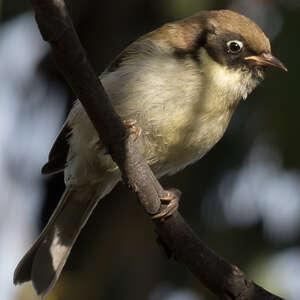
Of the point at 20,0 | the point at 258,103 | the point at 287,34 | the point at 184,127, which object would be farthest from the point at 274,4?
the point at 20,0

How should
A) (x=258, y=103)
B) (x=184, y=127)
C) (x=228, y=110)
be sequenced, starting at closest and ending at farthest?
(x=184, y=127) → (x=228, y=110) → (x=258, y=103)

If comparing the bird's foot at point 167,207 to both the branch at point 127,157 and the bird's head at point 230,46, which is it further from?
the bird's head at point 230,46

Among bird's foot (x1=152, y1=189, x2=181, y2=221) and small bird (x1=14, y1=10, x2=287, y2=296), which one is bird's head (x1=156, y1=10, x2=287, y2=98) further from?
bird's foot (x1=152, y1=189, x2=181, y2=221)

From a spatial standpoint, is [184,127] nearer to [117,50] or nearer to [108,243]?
[108,243]

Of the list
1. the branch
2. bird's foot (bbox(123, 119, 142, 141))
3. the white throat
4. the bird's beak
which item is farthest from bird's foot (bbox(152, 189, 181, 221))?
the bird's beak

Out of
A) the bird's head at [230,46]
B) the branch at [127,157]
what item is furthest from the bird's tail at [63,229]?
the branch at [127,157]
